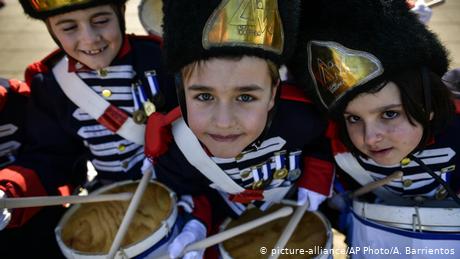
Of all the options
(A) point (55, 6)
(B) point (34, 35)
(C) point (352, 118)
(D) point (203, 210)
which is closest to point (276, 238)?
(D) point (203, 210)

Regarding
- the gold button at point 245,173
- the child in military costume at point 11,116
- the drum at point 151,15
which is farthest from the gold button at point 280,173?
the child in military costume at point 11,116

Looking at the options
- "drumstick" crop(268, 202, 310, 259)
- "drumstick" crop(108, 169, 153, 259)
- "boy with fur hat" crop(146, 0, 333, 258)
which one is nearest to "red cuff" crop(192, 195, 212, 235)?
"boy with fur hat" crop(146, 0, 333, 258)

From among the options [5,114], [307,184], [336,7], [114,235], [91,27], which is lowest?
[114,235]

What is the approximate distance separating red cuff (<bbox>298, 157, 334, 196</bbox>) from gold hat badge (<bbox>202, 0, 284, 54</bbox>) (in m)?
0.62

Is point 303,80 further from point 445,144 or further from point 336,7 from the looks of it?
point 445,144

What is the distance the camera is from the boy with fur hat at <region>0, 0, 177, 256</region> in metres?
1.73

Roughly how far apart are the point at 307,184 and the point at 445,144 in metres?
0.51

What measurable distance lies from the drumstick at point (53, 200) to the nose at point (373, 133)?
2.92ft

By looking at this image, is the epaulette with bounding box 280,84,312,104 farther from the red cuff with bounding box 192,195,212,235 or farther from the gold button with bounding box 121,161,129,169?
the gold button with bounding box 121,161,129,169

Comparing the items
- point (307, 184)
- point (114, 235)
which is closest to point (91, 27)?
point (114, 235)

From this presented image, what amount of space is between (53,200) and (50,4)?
0.68 metres

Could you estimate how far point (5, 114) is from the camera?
1.88 m

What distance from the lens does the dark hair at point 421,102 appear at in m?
1.39

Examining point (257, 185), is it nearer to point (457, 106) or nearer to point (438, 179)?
point (438, 179)
